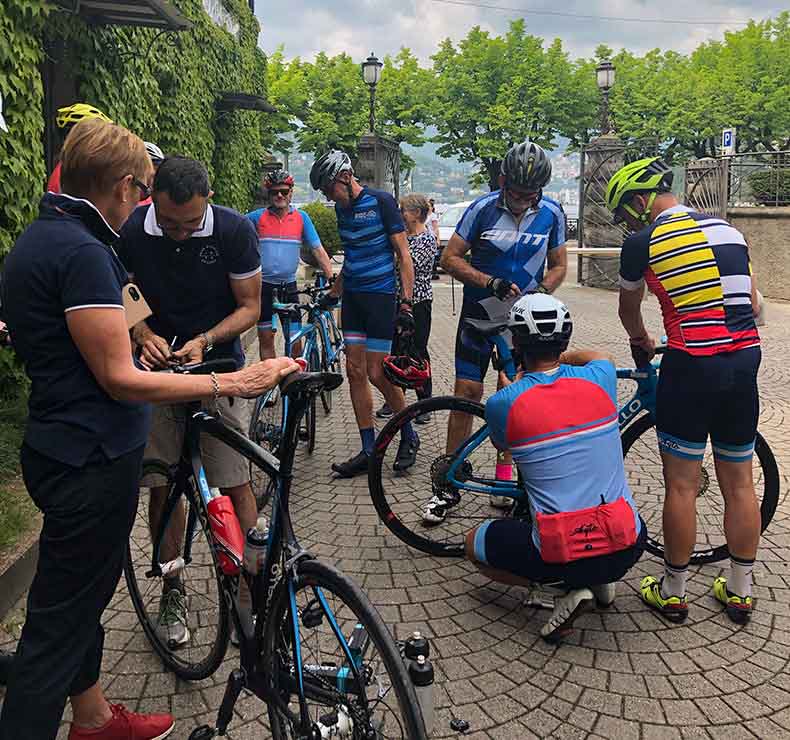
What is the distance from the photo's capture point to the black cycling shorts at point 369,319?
5473 mm

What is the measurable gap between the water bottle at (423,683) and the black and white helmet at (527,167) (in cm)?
298

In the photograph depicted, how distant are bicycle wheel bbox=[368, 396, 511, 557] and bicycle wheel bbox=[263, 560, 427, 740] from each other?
1.85 m

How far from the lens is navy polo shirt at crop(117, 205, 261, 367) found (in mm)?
3305

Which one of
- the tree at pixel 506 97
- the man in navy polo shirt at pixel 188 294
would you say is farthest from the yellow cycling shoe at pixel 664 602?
the tree at pixel 506 97

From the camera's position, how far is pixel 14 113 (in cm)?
533

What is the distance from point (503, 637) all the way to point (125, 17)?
6.68 metres

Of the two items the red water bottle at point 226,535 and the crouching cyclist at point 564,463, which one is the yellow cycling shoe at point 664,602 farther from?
the red water bottle at point 226,535

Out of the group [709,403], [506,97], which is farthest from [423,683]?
[506,97]

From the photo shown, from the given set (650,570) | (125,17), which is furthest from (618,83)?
(650,570)

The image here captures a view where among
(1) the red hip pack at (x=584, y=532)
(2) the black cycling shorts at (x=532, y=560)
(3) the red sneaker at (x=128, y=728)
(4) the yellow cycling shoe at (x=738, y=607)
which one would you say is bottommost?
(4) the yellow cycling shoe at (x=738, y=607)

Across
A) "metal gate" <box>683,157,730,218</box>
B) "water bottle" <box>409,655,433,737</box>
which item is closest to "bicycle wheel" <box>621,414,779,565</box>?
"water bottle" <box>409,655,433,737</box>

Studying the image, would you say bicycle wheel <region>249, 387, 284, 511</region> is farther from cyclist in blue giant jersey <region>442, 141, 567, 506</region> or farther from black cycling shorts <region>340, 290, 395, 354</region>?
cyclist in blue giant jersey <region>442, 141, 567, 506</region>

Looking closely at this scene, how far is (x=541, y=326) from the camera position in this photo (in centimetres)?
324

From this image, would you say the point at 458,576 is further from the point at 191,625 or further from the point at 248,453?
the point at 248,453
